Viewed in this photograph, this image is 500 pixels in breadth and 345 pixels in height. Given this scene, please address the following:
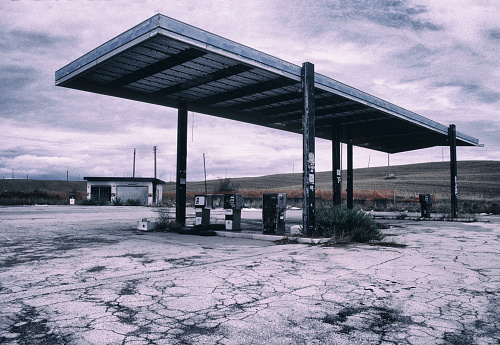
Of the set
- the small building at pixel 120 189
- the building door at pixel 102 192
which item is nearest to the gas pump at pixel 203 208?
the small building at pixel 120 189

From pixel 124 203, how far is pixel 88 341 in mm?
47457

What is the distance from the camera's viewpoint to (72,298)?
16.4 feet

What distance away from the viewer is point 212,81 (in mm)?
12266

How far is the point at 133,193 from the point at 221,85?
1586 inches

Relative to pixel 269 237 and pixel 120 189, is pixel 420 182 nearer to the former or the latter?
pixel 120 189

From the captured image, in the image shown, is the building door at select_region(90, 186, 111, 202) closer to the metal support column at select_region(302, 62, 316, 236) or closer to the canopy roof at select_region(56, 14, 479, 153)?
the canopy roof at select_region(56, 14, 479, 153)

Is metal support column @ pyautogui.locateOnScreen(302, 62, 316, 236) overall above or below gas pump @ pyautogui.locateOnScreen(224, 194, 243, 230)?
above

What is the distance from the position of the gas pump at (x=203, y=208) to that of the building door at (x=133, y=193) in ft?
122

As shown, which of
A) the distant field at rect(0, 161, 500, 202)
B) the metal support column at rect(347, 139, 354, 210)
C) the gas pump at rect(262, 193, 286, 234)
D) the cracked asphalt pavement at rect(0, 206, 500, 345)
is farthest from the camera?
the distant field at rect(0, 161, 500, 202)

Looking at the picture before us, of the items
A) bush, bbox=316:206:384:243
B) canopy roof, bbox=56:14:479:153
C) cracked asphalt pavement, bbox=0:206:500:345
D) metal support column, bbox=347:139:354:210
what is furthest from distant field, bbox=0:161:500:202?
cracked asphalt pavement, bbox=0:206:500:345

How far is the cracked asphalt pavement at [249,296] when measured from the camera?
3.78 m

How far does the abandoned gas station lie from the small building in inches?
1392

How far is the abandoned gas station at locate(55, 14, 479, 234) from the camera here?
938 cm

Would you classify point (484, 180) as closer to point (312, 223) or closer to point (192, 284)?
point (312, 223)
